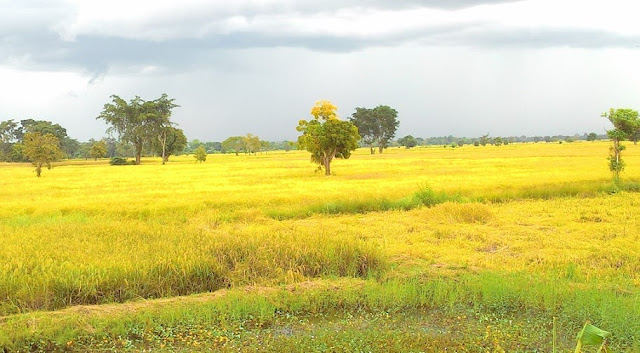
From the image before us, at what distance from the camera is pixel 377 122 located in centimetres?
10362

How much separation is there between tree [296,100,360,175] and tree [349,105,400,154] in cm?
6438

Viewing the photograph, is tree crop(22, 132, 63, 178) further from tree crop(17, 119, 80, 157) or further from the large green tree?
tree crop(17, 119, 80, 157)

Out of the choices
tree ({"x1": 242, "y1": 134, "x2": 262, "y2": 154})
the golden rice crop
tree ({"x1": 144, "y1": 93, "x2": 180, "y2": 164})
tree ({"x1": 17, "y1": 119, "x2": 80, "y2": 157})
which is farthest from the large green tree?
the golden rice crop

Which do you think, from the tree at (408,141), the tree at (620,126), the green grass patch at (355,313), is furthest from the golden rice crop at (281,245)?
the tree at (408,141)

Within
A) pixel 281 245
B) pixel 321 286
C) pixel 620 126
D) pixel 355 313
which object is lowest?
pixel 355 313

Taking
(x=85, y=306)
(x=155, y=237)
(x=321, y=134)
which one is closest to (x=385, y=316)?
(x=85, y=306)

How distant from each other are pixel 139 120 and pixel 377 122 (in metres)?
47.6

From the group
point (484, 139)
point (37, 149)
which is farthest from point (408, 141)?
point (37, 149)

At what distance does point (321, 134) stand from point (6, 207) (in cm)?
2130

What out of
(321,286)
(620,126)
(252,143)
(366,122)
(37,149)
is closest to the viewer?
(321,286)

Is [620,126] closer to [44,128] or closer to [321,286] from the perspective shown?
[321,286]

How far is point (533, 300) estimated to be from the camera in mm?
7922

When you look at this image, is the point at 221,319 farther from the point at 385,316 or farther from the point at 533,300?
the point at 533,300

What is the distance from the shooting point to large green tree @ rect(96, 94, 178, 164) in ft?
260
